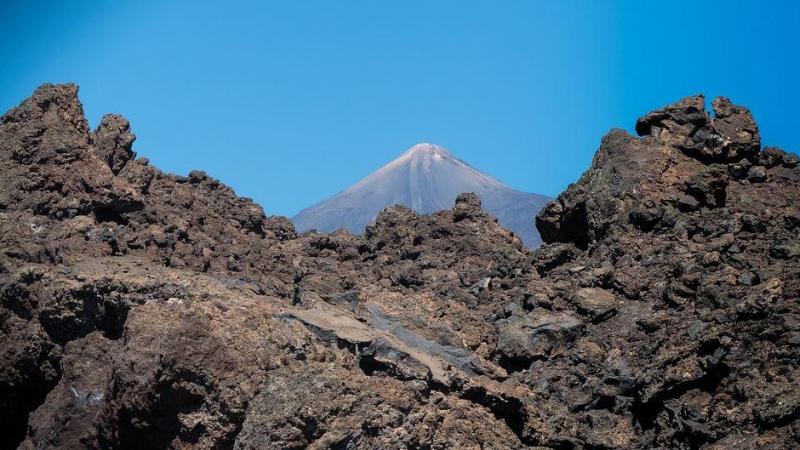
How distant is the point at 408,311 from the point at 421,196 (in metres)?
108

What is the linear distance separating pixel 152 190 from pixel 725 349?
1114 centimetres

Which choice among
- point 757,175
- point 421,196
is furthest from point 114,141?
point 421,196

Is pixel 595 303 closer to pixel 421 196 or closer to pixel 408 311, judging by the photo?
pixel 408 311

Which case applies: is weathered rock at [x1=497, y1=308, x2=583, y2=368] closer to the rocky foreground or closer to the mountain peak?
the rocky foreground

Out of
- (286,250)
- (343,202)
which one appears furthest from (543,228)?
(343,202)

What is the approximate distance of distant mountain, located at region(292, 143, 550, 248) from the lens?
11425 cm

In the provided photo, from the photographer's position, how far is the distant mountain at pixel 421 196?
114 m

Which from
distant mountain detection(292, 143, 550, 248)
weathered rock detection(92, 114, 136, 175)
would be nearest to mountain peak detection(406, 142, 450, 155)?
distant mountain detection(292, 143, 550, 248)

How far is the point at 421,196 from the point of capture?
123 metres

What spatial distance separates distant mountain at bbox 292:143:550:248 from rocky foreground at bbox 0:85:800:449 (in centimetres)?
8607

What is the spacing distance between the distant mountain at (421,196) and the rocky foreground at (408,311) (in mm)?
86067

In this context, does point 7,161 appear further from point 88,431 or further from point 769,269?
point 769,269

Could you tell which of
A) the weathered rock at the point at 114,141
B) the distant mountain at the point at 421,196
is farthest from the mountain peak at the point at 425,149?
the weathered rock at the point at 114,141

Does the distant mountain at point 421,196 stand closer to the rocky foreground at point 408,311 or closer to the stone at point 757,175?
the rocky foreground at point 408,311
